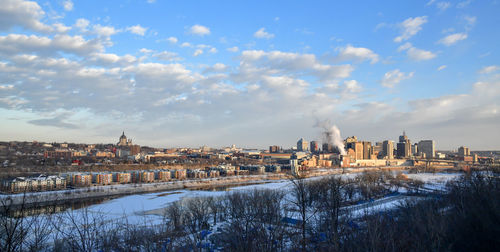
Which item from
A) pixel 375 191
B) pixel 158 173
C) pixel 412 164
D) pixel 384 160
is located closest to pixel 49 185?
pixel 158 173

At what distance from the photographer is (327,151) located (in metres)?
96.1

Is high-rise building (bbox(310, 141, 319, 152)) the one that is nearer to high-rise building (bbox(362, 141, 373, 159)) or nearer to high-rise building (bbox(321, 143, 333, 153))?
high-rise building (bbox(321, 143, 333, 153))

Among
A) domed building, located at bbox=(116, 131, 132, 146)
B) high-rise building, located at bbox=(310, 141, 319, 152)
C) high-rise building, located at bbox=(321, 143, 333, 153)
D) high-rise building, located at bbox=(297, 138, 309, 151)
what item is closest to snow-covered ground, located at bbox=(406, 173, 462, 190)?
high-rise building, located at bbox=(321, 143, 333, 153)

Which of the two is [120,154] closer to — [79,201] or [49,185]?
[49,185]

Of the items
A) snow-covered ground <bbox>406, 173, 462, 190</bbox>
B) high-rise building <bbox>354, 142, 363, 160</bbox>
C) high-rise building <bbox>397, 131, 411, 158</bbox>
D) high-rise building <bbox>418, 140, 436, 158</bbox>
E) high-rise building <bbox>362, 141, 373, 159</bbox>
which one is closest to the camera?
snow-covered ground <bbox>406, 173, 462, 190</bbox>

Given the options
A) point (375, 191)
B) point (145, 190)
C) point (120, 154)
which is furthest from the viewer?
point (120, 154)

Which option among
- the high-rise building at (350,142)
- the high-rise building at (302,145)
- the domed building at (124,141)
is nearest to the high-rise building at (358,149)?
the high-rise building at (350,142)

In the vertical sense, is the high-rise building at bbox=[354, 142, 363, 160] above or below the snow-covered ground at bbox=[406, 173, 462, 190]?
above

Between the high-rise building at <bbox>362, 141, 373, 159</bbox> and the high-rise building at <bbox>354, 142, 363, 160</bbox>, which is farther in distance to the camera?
the high-rise building at <bbox>362, 141, 373, 159</bbox>

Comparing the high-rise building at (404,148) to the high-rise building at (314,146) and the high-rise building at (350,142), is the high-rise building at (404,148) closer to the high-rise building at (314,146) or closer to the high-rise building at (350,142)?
the high-rise building at (350,142)

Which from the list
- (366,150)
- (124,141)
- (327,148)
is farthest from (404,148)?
(124,141)

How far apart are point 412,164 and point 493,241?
102682mm

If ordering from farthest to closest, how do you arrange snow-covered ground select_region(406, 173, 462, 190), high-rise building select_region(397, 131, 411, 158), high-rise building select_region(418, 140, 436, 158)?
high-rise building select_region(418, 140, 436, 158)
high-rise building select_region(397, 131, 411, 158)
snow-covered ground select_region(406, 173, 462, 190)

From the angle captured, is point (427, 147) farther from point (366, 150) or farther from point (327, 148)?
point (327, 148)
